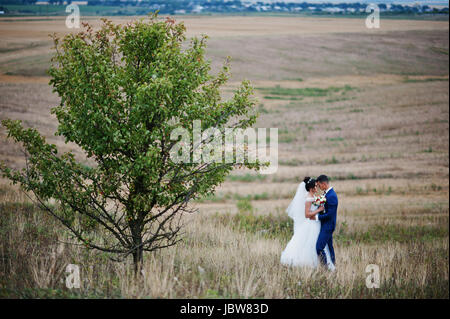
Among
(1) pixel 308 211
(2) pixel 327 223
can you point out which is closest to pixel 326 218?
(2) pixel 327 223

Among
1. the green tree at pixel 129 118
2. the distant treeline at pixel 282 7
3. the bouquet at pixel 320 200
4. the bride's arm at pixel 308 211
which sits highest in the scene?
the distant treeline at pixel 282 7

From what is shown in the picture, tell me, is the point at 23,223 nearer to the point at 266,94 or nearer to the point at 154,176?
the point at 154,176

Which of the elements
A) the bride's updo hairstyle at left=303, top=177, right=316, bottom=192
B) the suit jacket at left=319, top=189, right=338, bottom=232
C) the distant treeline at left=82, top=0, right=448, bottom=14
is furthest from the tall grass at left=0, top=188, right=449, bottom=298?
the distant treeline at left=82, top=0, right=448, bottom=14

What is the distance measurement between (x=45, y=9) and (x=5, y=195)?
1834 centimetres

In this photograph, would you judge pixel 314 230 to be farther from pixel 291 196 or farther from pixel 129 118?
pixel 291 196

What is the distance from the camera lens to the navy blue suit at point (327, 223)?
8.05m

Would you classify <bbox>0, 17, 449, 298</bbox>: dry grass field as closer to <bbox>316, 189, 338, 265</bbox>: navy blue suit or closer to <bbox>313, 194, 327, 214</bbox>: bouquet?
<bbox>316, 189, 338, 265</bbox>: navy blue suit

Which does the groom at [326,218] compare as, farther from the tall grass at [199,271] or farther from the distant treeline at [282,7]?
the distant treeline at [282,7]

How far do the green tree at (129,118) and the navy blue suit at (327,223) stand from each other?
2325 mm

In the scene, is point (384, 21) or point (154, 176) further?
point (384, 21)

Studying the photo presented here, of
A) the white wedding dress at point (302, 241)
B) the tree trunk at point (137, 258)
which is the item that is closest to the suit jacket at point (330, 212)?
the white wedding dress at point (302, 241)

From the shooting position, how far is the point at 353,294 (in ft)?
22.1

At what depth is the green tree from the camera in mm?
5883

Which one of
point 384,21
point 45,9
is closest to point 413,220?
point 45,9
